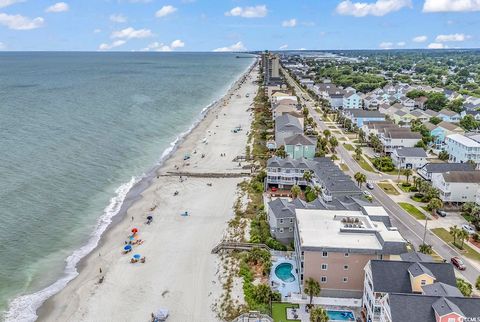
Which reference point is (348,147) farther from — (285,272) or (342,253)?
(342,253)

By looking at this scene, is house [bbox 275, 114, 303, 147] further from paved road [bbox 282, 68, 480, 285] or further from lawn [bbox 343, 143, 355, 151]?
paved road [bbox 282, 68, 480, 285]

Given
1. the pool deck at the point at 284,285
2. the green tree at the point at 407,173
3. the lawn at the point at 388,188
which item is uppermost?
the green tree at the point at 407,173

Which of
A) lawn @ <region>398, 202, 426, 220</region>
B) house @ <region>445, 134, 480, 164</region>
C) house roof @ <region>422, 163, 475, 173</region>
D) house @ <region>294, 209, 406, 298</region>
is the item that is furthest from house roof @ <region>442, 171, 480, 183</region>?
house @ <region>294, 209, 406, 298</region>

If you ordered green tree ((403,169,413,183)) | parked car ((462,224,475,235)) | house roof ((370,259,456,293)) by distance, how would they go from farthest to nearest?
green tree ((403,169,413,183))
parked car ((462,224,475,235))
house roof ((370,259,456,293))

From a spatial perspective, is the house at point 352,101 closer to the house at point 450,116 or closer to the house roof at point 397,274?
the house at point 450,116

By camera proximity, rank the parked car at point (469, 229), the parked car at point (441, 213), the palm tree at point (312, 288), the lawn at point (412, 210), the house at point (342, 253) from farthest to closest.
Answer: the parked car at point (441, 213) < the lawn at point (412, 210) < the parked car at point (469, 229) < the house at point (342, 253) < the palm tree at point (312, 288)

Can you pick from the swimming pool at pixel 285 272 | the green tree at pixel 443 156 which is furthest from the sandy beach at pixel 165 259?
the green tree at pixel 443 156
